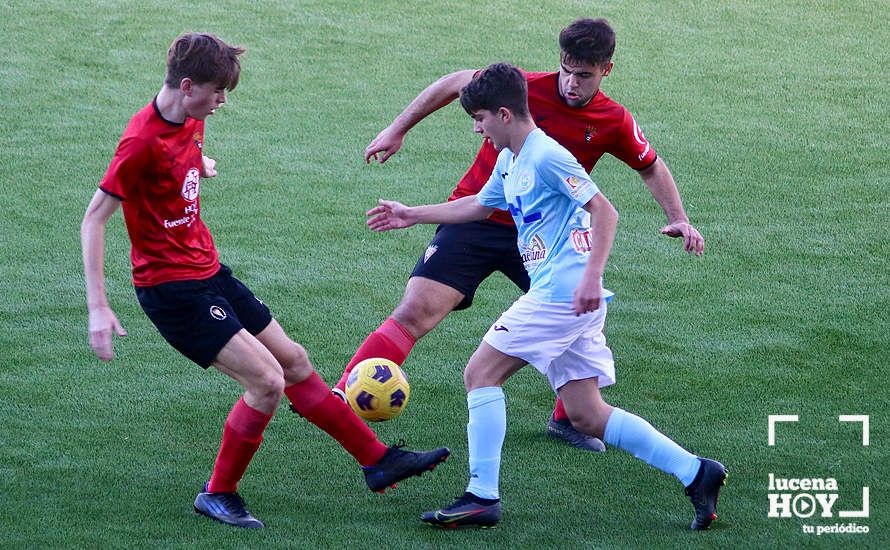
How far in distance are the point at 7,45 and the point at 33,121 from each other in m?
2.04

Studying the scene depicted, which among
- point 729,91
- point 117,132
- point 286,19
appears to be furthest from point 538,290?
point 286,19

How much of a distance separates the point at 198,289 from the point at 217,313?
13cm

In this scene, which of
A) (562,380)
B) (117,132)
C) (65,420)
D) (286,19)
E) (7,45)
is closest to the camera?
(562,380)

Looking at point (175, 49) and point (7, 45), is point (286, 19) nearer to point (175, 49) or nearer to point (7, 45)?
point (7, 45)

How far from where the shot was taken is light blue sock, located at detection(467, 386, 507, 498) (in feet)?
15.7

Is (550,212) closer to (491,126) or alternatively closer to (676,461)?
(491,126)

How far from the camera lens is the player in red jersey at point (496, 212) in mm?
5551

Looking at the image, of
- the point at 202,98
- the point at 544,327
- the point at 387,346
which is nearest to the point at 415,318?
the point at 387,346

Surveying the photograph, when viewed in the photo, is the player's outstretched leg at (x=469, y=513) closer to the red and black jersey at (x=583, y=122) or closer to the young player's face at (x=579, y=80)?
the red and black jersey at (x=583, y=122)

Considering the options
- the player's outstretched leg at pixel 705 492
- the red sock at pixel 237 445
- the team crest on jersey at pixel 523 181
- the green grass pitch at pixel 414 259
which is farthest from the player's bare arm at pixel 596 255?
the red sock at pixel 237 445

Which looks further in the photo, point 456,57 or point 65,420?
point 456,57

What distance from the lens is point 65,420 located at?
582 cm

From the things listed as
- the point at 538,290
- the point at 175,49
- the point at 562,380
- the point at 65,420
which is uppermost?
the point at 175,49

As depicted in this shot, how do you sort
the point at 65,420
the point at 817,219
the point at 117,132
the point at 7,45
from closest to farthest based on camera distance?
the point at 65,420, the point at 817,219, the point at 117,132, the point at 7,45
